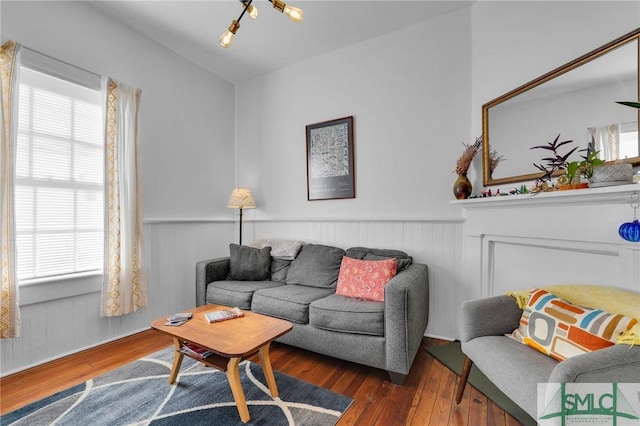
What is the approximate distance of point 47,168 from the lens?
84.7 inches

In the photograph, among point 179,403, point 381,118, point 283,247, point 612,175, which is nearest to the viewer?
point 612,175

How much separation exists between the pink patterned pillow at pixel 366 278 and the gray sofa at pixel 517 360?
0.67 metres

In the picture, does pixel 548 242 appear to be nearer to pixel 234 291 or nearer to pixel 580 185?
pixel 580 185

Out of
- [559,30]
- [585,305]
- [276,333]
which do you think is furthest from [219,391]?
[559,30]

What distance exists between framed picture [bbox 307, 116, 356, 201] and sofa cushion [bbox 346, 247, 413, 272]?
61 cm

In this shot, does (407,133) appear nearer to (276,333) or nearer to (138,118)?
(276,333)

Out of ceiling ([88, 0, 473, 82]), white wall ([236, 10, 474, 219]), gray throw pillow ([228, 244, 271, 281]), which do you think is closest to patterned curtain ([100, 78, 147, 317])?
ceiling ([88, 0, 473, 82])

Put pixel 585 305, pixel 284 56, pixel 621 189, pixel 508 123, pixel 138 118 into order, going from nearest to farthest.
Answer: pixel 621 189 < pixel 585 305 < pixel 508 123 < pixel 138 118 < pixel 284 56

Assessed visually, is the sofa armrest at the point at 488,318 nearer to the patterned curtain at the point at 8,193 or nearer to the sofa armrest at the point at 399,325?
the sofa armrest at the point at 399,325

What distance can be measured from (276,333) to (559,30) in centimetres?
255

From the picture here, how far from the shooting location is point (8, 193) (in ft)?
6.14

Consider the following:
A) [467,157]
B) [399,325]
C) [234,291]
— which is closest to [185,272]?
[234,291]

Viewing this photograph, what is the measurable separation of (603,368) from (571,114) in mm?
1438

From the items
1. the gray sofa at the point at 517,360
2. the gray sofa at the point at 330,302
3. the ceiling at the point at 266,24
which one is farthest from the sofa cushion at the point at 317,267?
the ceiling at the point at 266,24
